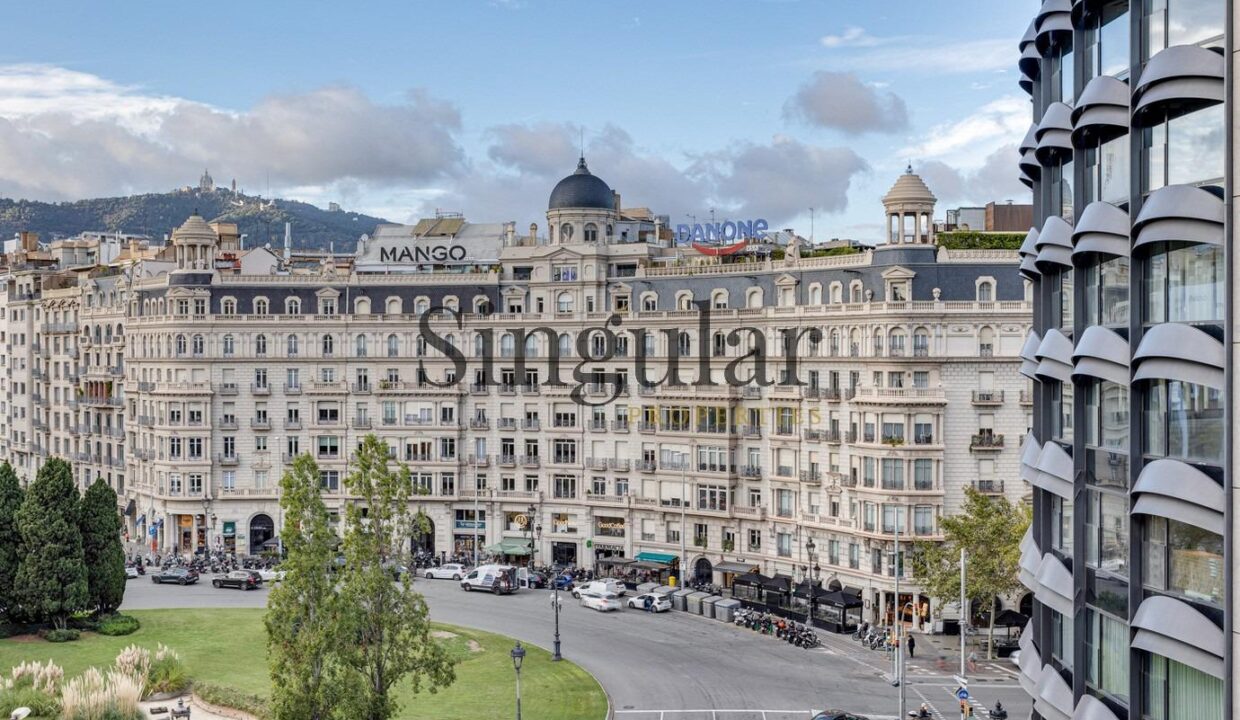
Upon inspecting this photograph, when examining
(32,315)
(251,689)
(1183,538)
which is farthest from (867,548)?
(32,315)

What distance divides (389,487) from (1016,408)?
4812cm

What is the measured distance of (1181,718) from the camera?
25.9 m

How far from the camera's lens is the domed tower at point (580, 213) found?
115 m

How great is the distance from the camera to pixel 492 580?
96688 mm

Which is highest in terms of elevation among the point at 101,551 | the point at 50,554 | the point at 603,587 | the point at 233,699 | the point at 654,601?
the point at 50,554

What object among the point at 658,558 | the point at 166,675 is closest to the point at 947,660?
the point at 658,558

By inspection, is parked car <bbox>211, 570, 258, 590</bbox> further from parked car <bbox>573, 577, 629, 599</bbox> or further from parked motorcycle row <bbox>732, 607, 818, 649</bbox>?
parked motorcycle row <bbox>732, 607, 818, 649</bbox>

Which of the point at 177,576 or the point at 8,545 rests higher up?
the point at 8,545

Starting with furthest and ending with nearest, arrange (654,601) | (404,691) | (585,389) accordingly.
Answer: (585,389) → (654,601) → (404,691)

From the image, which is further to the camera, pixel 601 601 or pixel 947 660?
pixel 601 601

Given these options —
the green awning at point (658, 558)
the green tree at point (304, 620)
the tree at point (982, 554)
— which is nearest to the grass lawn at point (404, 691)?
the green tree at point (304, 620)

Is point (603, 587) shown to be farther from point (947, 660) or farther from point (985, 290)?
point (985, 290)

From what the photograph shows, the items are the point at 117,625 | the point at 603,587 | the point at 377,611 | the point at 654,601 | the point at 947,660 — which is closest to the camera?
the point at 377,611

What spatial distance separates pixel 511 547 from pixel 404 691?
3979 centimetres
